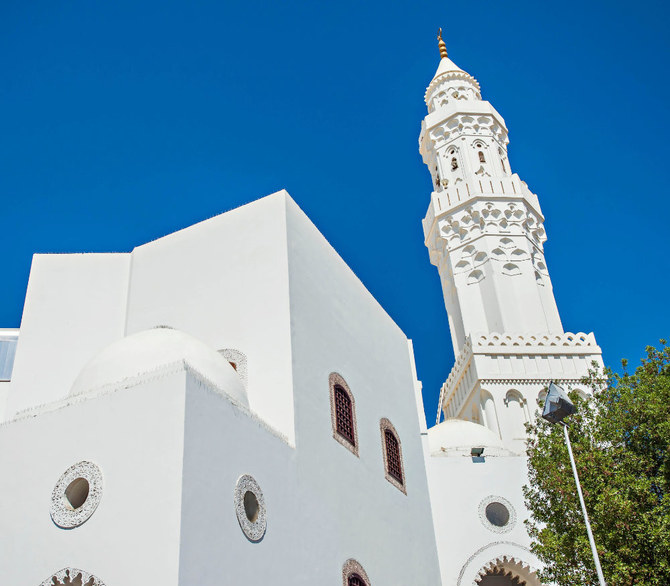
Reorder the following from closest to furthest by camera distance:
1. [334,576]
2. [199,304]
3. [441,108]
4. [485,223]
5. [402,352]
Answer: [334,576] < [199,304] < [402,352] < [485,223] < [441,108]

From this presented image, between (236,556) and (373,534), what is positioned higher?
(373,534)

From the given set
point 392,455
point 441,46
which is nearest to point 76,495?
point 392,455

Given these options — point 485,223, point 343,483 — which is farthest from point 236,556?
point 485,223

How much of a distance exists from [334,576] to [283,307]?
4.01 metres

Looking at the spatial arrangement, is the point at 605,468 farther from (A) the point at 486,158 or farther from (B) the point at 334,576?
(A) the point at 486,158

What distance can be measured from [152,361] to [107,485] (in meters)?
1.83

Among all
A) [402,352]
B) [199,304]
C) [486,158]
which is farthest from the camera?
[486,158]

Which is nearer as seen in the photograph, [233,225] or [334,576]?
[334,576]

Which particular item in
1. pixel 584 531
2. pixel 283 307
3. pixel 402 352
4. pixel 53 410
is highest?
pixel 402 352

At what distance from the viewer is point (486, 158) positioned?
25453mm

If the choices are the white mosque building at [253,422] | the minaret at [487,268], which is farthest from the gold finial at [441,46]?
the white mosque building at [253,422]

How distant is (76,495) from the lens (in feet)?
26.4

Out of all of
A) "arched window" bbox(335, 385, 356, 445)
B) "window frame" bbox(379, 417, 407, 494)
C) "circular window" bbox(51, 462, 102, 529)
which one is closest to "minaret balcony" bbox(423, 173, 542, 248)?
"window frame" bbox(379, 417, 407, 494)

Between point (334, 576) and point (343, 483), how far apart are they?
4.99 feet
